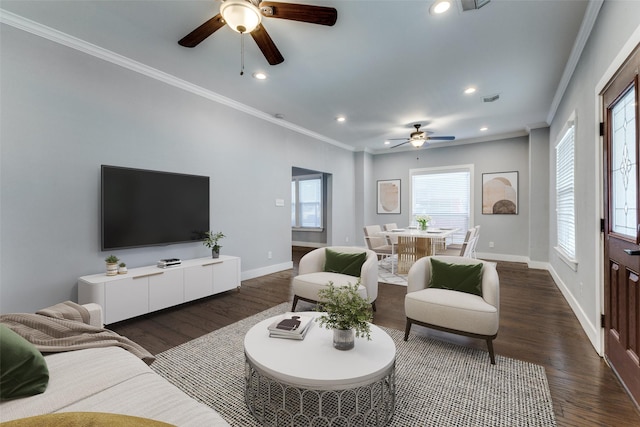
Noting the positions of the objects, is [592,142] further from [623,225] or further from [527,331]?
[527,331]

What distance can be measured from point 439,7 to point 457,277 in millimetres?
2357

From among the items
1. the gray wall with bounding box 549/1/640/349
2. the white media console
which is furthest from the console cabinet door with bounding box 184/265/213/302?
the gray wall with bounding box 549/1/640/349

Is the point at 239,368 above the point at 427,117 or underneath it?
underneath

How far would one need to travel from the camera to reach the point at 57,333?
61.4 inches

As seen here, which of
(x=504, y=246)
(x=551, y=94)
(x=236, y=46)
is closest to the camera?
(x=236, y=46)

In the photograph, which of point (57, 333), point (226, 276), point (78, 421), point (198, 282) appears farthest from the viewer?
point (226, 276)

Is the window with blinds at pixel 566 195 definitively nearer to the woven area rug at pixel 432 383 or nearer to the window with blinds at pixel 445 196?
the woven area rug at pixel 432 383

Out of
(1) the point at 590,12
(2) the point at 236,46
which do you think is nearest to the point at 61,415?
(2) the point at 236,46

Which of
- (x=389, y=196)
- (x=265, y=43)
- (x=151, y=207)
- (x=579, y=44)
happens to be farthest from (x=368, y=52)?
(x=389, y=196)

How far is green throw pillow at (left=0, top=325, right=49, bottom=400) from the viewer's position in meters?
1.11

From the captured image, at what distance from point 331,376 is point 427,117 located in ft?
16.2

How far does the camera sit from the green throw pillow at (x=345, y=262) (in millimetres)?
3288

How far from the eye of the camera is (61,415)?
0.77 metres

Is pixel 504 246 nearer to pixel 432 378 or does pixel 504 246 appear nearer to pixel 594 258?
pixel 594 258
